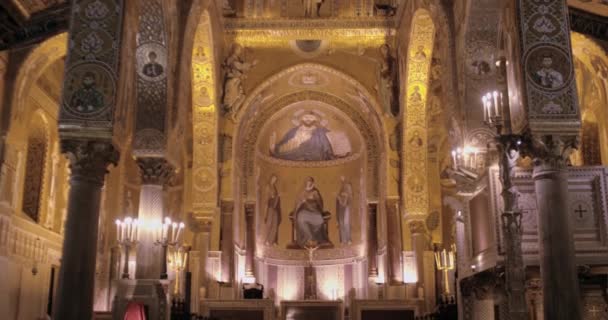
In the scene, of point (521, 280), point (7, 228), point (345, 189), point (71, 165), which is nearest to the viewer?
point (521, 280)

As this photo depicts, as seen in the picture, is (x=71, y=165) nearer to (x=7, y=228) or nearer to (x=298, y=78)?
(x=7, y=228)

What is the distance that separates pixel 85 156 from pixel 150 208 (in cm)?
319

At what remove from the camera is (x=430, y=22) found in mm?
17234

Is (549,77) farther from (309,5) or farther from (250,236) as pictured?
(250,236)

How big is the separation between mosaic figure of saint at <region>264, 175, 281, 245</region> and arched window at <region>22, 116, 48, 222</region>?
7519mm

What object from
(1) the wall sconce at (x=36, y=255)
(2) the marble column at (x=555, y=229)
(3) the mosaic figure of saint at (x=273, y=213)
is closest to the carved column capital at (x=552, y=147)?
(2) the marble column at (x=555, y=229)

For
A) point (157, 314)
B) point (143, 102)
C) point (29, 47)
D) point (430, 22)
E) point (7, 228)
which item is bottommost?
point (157, 314)

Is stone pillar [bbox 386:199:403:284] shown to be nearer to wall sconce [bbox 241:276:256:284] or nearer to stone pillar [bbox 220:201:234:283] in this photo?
wall sconce [bbox 241:276:256:284]

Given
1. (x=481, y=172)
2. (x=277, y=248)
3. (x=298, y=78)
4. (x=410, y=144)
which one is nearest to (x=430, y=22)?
(x=410, y=144)

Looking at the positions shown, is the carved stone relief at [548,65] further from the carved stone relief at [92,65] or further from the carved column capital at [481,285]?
the carved stone relief at [92,65]

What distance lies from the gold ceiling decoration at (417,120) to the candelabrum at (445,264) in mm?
1248

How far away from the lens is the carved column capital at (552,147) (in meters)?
9.27

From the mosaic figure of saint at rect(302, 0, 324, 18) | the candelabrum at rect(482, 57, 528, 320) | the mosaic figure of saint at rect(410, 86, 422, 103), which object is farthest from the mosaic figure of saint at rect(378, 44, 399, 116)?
the candelabrum at rect(482, 57, 528, 320)

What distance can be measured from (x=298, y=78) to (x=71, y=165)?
41.0 feet
